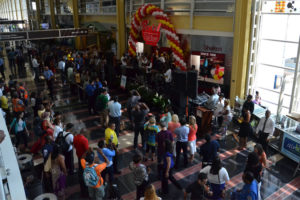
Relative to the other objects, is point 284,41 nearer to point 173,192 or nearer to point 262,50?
point 262,50

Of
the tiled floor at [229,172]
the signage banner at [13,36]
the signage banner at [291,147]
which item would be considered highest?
the signage banner at [13,36]

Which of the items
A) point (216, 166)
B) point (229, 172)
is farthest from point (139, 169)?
point (229, 172)

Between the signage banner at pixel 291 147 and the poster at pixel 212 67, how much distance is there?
5504 millimetres

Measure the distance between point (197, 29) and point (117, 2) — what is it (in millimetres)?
7445

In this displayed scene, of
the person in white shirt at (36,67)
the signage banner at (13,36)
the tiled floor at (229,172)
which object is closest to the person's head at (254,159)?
the tiled floor at (229,172)

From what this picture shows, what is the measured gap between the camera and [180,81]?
8812 mm

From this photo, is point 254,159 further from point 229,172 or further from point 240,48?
point 240,48

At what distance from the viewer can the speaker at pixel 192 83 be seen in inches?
335

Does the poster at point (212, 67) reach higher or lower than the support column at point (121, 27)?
lower

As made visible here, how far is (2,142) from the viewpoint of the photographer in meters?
1.40

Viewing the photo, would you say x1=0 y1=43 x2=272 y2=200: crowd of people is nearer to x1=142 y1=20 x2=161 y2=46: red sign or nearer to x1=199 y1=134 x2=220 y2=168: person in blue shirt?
x1=199 y1=134 x2=220 y2=168: person in blue shirt

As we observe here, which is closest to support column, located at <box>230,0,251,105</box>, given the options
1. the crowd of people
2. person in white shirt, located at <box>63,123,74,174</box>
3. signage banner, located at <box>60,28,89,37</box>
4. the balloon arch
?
the crowd of people

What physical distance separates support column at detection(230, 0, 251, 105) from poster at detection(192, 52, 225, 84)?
1518mm

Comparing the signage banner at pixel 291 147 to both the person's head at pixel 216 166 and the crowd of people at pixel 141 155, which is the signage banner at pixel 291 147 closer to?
the crowd of people at pixel 141 155
